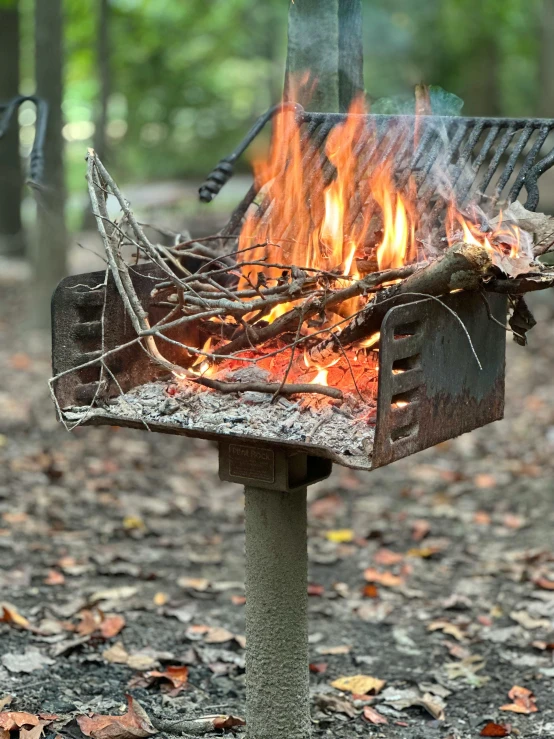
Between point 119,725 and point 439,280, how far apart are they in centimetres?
174

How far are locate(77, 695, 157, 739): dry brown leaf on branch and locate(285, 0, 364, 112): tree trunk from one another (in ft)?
7.54

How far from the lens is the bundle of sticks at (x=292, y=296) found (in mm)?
2619

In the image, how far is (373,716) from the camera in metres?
3.54

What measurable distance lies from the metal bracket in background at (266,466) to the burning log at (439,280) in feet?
1.56

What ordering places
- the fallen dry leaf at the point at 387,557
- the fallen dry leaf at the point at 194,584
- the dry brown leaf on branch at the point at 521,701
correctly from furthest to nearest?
the fallen dry leaf at the point at 387,557, the fallen dry leaf at the point at 194,584, the dry brown leaf on branch at the point at 521,701

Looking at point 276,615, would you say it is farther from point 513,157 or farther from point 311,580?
point 311,580

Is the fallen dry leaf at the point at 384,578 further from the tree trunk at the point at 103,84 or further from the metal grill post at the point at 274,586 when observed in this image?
the tree trunk at the point at 103,84

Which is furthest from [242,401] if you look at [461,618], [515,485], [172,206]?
[172,206]

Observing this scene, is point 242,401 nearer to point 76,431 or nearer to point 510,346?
point 76,431

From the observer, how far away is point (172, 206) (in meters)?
16.5

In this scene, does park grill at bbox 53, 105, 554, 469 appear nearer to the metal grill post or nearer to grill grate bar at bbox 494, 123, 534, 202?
grill grate bar at bbox 494, 123, 534, 202

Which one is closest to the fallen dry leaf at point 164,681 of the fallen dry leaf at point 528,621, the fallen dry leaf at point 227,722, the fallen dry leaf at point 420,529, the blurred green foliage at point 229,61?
the fallen dry leaf at point 227,722

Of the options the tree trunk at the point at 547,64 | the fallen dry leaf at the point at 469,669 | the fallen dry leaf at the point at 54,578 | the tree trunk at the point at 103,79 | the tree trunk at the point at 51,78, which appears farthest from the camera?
the tree trunk at the point at 547,64

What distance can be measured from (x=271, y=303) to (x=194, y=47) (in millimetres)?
18899
